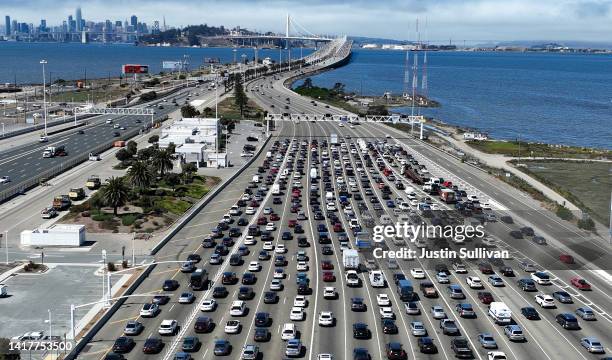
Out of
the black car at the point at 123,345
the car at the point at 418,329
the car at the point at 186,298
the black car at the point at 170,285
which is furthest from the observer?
the black car at the point at 170,285

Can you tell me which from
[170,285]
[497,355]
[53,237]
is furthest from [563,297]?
[53,237]

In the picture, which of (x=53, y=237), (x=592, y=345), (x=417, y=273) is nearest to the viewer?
(x=592, y=345)

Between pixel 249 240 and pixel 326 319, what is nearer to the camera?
pixel 326 319

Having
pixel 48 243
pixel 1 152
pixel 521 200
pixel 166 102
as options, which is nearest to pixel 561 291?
pixel 521 200

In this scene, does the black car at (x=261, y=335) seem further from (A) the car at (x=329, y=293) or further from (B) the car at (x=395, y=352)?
(A) the car at (x=329, y=293)

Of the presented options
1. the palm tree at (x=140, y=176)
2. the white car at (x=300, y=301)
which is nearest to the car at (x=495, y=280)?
the white car at (x=300, y=301)

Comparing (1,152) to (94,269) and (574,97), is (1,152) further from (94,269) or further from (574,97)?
(574,97)

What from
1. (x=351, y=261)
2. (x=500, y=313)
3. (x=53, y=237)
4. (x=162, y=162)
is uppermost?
(x=162, y=162)

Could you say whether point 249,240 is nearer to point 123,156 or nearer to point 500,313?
point 500,313

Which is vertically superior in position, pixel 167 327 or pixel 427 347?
pixel 167 327
